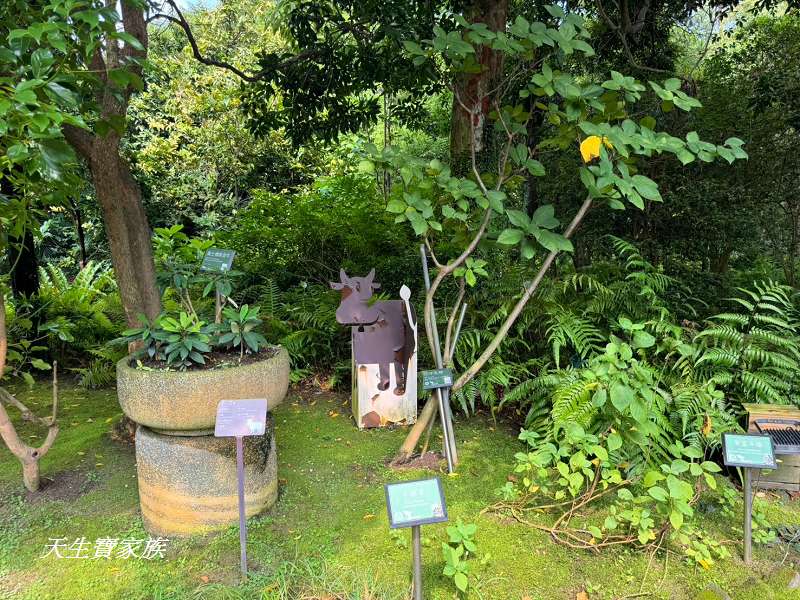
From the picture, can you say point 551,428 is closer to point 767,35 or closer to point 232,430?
point 232,430

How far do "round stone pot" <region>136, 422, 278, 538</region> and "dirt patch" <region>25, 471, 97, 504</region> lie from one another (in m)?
0.64

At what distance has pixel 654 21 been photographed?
5762mm

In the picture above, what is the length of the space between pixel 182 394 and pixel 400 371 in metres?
1.67

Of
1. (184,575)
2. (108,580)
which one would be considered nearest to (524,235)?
(184,575)

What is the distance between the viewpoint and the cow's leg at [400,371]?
354 cm

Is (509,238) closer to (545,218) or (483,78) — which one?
(545,218)

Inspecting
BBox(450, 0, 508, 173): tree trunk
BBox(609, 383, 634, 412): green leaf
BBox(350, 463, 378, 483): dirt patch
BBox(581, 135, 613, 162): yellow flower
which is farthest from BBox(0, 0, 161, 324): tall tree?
BBox(450, 0, 508, 173): tree trunk

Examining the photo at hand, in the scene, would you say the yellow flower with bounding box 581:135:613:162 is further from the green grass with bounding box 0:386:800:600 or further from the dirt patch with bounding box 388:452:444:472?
the dirt patch with bounding box 388:452:444:472

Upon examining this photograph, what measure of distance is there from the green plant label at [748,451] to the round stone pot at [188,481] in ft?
6.67

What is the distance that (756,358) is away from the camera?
302cm

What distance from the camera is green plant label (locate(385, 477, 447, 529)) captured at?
1.73 m

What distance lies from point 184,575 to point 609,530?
183 cm

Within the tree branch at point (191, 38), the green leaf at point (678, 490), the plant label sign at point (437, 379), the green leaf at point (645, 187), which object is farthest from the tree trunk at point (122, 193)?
the green leaf at point (678, 490)

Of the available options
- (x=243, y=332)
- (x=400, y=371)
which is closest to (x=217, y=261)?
(x=243, y=332)
